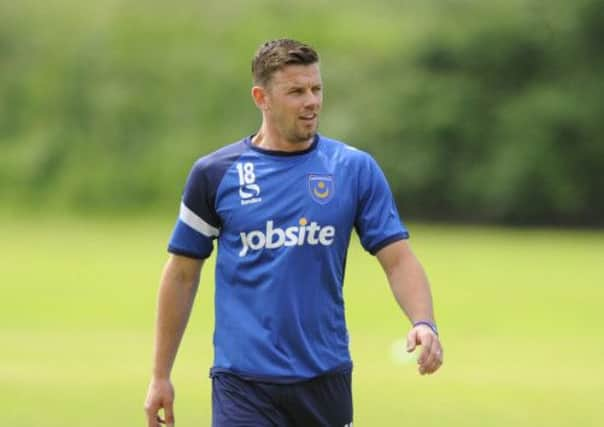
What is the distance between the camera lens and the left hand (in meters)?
5.47

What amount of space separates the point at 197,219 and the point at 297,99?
57 cm

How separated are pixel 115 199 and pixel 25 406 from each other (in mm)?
48210

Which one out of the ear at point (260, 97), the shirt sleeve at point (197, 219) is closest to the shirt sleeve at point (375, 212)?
the ear at point (260, 97)

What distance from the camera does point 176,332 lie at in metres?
6.01

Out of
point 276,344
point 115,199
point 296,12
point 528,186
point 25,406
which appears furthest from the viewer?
point 296,12

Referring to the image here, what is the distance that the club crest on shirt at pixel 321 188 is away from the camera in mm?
5816

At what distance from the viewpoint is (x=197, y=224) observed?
5.95 meters

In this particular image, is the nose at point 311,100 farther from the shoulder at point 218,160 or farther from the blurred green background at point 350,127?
the blurred green background at point 350,127

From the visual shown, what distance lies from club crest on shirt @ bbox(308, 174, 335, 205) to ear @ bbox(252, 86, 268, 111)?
309mm

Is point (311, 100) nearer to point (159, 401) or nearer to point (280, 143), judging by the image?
point (280, 143)

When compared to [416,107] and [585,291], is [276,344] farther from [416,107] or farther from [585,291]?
[416,107]

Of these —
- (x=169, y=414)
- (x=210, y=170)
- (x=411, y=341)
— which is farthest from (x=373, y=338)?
(x=411, y=341)

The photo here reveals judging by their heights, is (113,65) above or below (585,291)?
above

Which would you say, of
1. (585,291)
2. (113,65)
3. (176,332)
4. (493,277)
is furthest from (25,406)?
(113,65)
